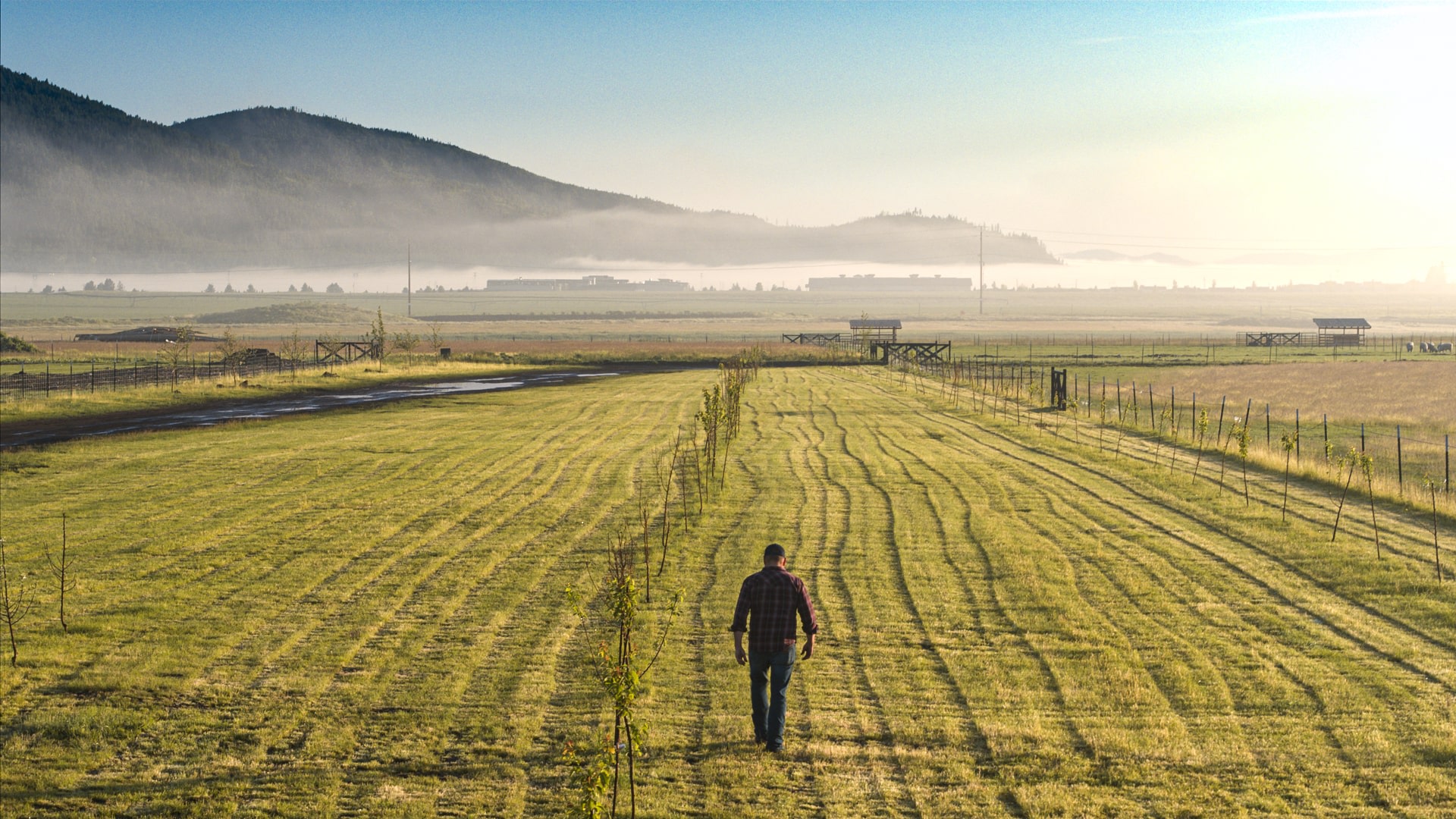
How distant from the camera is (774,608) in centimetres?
984

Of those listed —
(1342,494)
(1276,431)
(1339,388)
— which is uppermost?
(1339,388)

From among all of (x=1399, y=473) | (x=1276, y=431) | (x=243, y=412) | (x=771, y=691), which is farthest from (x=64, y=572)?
(x=1276, y=431)

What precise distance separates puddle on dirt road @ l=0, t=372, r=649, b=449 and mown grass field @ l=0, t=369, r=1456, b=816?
11.8 meters

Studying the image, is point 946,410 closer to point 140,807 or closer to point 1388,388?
point 1388,388

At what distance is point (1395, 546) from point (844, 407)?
2923cm

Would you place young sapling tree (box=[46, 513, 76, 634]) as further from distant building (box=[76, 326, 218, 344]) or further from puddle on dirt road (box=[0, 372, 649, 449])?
distant building (box=[76, 326, 218, 344])

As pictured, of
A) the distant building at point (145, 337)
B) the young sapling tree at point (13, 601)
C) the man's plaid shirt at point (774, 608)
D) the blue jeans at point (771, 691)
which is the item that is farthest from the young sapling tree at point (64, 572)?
the distant building at point (145, 337)

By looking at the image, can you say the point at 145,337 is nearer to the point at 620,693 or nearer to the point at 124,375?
the point at 124,375

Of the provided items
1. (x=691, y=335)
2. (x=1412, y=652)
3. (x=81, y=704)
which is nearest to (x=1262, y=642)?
(x=1412, y=652)

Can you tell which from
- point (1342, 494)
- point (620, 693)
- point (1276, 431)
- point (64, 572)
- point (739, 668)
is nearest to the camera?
point (620, 693)

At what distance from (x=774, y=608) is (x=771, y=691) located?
2.61ft

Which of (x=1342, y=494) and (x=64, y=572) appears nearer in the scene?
(x=64, y=572)

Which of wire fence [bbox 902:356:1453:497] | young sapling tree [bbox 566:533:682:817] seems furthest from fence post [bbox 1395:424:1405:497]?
young sapling tree [bbox 566:533:682:817]

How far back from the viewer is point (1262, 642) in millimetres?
13422
